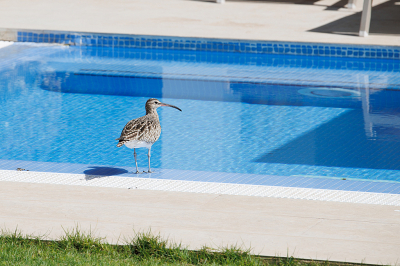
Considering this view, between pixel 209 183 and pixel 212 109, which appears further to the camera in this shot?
pixel 212 109

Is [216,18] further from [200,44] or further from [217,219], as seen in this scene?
[217,219]

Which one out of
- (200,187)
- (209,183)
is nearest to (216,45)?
(209,183)

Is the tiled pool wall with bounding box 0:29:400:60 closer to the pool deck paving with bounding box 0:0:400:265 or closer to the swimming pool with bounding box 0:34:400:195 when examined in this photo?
the swimming pool with bounding box 0:34:400:195

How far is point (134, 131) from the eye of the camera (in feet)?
16.9

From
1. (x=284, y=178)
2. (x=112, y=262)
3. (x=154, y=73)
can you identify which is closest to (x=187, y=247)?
(x=112, y=262)

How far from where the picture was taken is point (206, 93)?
9516 mm

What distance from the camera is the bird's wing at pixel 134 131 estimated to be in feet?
16.7

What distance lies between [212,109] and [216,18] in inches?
223

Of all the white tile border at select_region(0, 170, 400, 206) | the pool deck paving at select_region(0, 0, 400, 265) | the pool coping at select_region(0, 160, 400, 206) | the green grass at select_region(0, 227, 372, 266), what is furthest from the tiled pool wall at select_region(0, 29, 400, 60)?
the green grass at select_region(0, 227, 372, 266)

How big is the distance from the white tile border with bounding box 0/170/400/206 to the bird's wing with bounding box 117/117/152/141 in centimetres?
36

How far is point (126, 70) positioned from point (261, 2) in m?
7.17

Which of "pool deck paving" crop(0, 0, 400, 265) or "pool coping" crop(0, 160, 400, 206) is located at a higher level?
"pool deck paving" crop(0, 0, 400, 265)

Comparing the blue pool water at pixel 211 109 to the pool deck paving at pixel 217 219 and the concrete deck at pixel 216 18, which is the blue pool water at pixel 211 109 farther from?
the pool deck paving at pixel 217 219

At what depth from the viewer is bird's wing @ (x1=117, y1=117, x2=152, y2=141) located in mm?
5094
